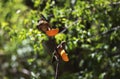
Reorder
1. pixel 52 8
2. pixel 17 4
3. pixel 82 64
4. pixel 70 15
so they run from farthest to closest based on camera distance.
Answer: pixel 17 4 → pixel 82 64 → pixel 70 15 → pixel 52 8

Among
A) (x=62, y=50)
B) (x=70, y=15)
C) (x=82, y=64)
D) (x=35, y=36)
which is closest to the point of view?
(x=62, y=50)

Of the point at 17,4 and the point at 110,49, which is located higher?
the point at 17,4

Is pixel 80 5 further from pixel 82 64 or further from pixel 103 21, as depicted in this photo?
pixel 82 64

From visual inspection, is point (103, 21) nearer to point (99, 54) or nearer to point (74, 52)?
point (99, 54)

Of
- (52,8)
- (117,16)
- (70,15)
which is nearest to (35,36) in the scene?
(52,8)

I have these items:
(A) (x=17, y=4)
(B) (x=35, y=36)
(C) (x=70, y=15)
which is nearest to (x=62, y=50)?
(B) (x=35, y=36)

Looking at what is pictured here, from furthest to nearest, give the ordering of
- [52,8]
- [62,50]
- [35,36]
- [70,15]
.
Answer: [70,15], [52,8], [35,36], [62,50]

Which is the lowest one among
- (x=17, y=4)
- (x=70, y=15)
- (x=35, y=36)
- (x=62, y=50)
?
(x=62, y=50)

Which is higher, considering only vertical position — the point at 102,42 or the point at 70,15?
the point at 70,15

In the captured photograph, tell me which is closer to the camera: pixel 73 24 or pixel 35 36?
pixel 35 36
